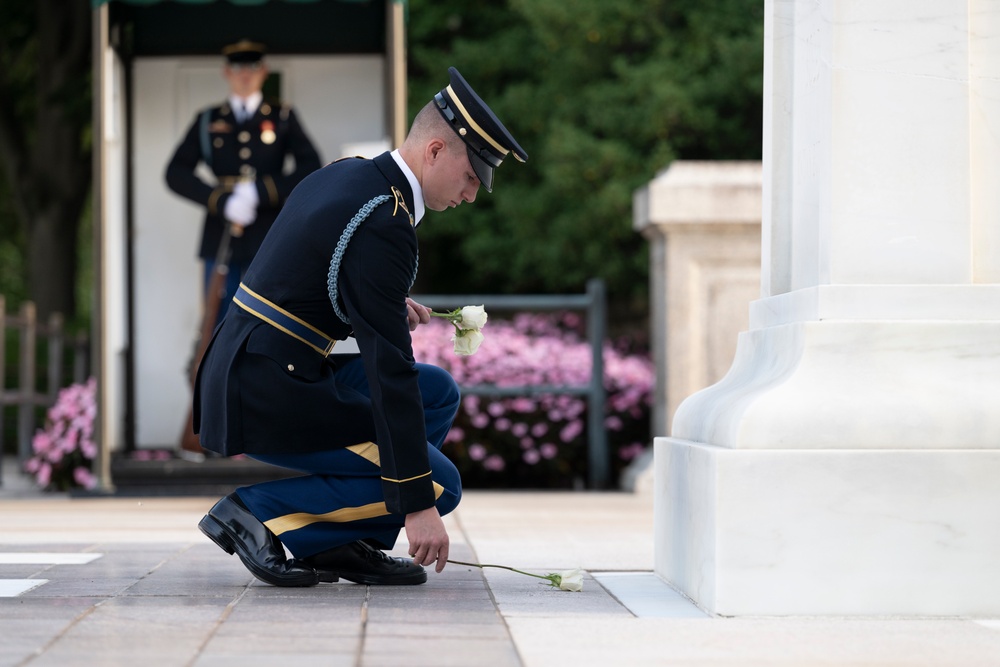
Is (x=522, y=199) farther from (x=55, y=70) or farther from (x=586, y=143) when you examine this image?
(x=55, y=70)

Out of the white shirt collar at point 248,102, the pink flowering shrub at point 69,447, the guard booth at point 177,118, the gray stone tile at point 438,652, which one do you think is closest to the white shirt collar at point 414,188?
the gray stone tile at point 438,652

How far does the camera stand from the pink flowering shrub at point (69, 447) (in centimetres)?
841

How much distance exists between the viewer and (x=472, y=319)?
4.31 meters

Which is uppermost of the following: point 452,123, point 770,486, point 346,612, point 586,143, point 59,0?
point 59,0

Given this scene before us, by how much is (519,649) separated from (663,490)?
4.33 ft

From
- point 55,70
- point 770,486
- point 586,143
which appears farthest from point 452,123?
point 55,70

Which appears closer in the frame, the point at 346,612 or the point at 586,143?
the point at 346,612

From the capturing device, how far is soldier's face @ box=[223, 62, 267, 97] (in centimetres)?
816

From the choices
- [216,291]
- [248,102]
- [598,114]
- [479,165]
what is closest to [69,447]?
[216,291]

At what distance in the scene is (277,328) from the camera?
12.8 ft

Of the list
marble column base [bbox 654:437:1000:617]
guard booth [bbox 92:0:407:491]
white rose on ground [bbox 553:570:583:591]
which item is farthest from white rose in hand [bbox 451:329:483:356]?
Answer: guard booth [bbox 92:0:407:491]

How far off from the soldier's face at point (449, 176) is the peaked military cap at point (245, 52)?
14.7 ft

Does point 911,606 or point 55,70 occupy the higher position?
point 55,70

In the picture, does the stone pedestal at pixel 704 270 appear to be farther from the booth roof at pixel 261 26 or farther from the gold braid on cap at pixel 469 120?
the gold braid on cap at pixel 469 120
